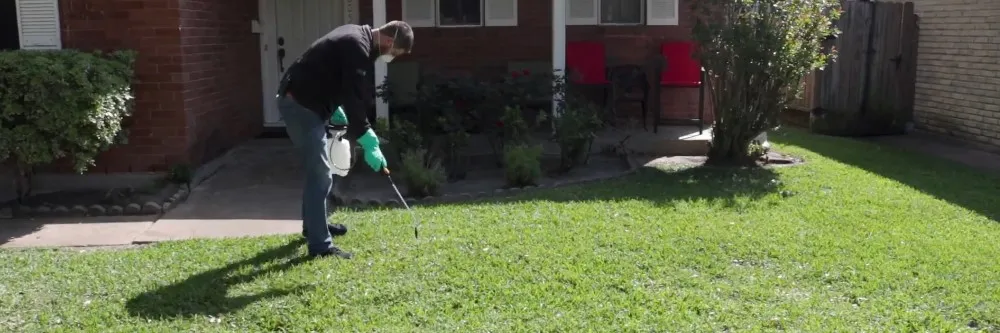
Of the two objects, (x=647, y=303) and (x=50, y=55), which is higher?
(x=50, y=55)

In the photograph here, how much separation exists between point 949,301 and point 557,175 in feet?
13.4

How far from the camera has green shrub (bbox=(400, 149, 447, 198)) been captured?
23.0 feet

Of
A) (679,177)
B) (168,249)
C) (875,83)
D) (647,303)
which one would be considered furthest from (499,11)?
(647,303)

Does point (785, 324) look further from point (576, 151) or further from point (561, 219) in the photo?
point (576, 151)

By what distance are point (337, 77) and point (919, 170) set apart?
19.2ft

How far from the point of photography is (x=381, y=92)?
794 cm

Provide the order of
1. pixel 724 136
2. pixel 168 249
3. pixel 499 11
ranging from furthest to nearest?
pixel 499 11, pixel 724 136, pixel 168 249

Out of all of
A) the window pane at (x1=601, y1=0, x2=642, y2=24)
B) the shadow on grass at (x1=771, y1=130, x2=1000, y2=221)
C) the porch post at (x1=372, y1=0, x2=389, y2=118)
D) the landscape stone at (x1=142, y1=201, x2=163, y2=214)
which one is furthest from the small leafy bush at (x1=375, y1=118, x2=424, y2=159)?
the shadow on grass at (x1=771, y1=130, x2=1000, y2=221)

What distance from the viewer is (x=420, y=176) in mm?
6992

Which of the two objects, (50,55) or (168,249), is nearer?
(168,249)

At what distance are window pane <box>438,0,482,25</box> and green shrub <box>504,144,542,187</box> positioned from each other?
12.3 ft

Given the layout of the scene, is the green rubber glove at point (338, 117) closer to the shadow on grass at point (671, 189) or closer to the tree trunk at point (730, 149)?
the shadow on grass at point (671, 189)

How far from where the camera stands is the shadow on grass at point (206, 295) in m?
4.39

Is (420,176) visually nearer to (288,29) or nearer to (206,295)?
(206,295)
